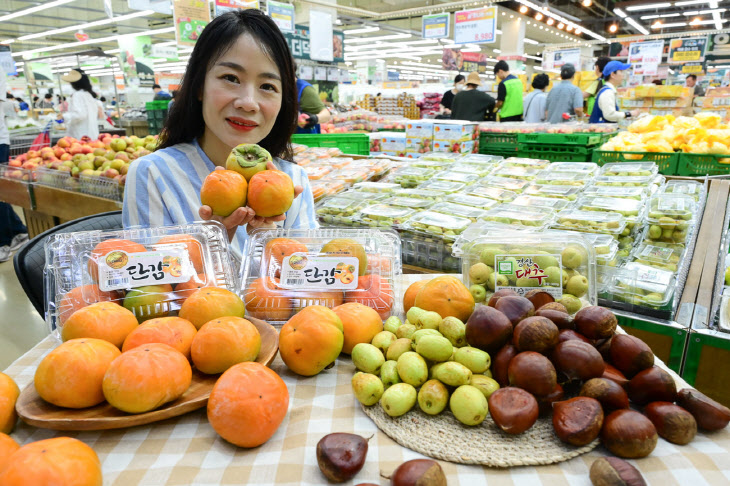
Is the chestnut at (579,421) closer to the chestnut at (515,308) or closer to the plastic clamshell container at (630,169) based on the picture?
the chestnut at (515,308)

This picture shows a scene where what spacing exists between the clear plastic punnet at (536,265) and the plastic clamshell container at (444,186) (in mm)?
1415

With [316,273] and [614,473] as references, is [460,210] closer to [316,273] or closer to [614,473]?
[316,273]

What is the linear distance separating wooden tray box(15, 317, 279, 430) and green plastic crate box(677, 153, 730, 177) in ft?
11.3

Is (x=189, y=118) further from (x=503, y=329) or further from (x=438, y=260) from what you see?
(x=503, y=329)

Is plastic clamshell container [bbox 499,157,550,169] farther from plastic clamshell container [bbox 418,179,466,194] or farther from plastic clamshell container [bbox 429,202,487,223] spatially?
plastic clamshell container [bbox 429,202,487,223]

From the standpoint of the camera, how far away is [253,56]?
1578 mm

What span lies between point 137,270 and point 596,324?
101 cm

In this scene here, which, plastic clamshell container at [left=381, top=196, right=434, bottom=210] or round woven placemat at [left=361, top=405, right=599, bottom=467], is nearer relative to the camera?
round woven placemat at [left=361, top=405, right=599, bottom=467]

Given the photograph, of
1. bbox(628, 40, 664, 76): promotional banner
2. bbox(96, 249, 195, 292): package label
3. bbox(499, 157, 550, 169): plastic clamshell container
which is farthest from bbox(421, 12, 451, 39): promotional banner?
bbox(96, 249, 195, 292): package label

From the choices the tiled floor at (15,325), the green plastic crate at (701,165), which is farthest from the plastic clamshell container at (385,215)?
the tiled floor at (15,325)

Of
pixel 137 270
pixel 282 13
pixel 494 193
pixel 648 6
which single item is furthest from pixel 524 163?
pixel 648 6

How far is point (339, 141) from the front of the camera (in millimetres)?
4875

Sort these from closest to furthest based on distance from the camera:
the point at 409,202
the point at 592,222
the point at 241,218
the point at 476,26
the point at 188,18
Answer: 1. the point at 241,218
2. the point at 592,222
3. the point at 409,202
4. the point at 188,18
5. the point at 476,26

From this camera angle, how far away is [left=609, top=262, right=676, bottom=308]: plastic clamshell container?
151 centimetres
